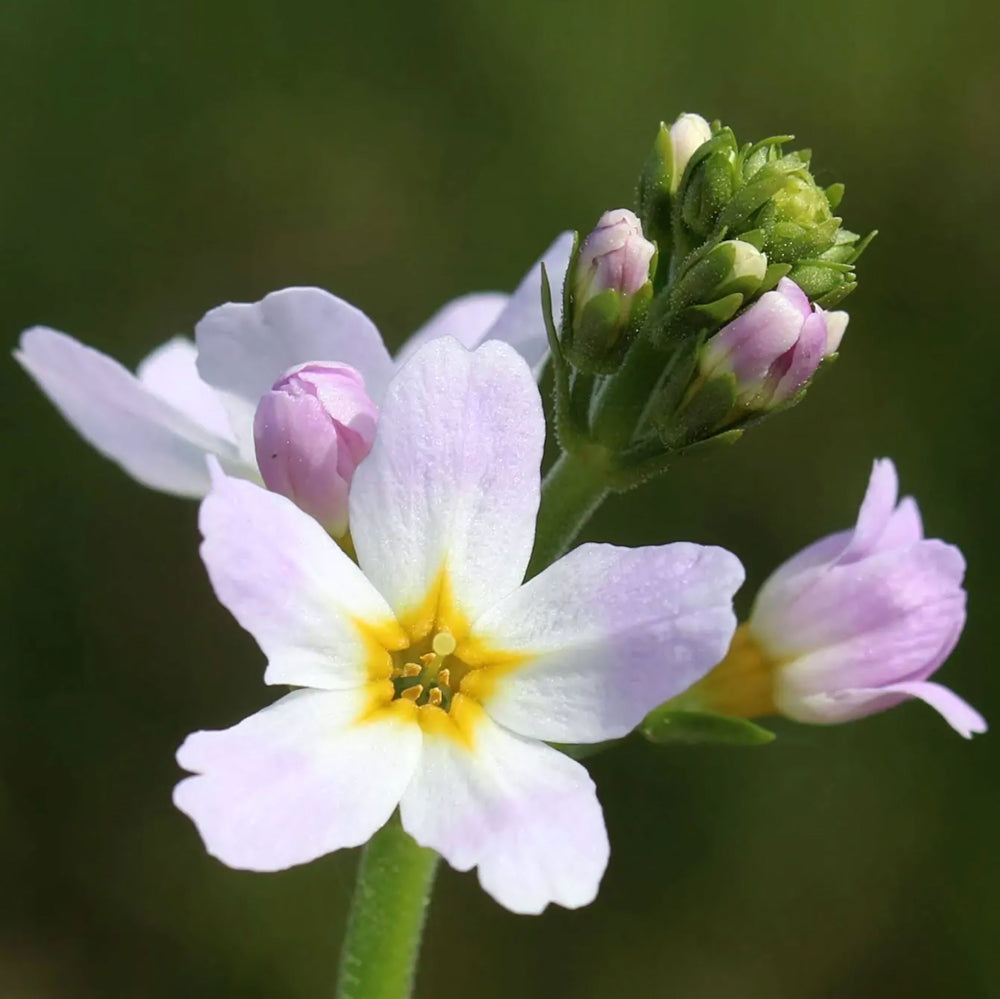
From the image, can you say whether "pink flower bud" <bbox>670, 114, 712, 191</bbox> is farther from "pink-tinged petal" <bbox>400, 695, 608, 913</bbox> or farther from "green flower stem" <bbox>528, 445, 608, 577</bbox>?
"pink-tinged petal" <bbox>400, 695, 608, 913</bbox>

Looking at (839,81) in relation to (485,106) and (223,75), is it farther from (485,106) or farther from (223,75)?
(223,75)

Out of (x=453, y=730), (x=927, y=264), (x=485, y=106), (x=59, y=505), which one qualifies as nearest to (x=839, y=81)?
(x=927, y=264)

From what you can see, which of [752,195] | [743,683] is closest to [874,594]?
[743,683]

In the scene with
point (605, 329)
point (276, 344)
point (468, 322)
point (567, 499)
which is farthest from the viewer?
point (468, 322)

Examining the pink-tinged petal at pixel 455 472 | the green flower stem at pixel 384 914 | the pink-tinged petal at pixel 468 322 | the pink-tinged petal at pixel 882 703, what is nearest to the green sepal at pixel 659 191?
the pink-tinged petal at pixel 455 472

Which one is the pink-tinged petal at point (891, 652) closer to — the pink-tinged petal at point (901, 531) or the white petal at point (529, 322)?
the pink-tinged petal at point (901, 531)

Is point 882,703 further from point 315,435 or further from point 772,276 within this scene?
point 315,435

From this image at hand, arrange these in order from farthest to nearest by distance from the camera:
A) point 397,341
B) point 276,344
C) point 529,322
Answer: point 397,341, point 529,322, point 276,344
